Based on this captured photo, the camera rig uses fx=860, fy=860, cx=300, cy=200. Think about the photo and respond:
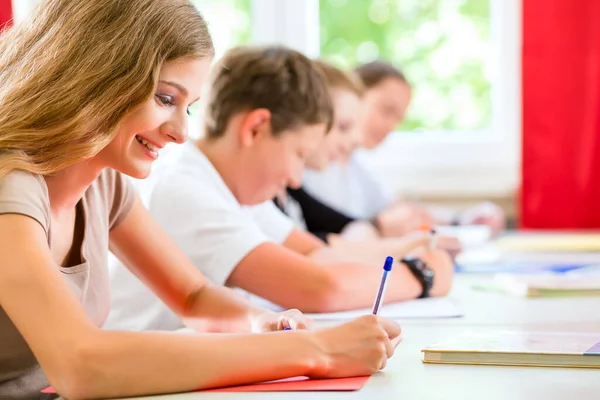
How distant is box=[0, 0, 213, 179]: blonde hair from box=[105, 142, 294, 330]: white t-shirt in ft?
1.57

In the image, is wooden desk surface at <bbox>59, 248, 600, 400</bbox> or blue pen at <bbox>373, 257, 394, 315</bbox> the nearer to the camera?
wooden desk surface at <bbox>59, 248, 600, 400</bbox>

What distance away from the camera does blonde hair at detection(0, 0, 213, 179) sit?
3.43 ft

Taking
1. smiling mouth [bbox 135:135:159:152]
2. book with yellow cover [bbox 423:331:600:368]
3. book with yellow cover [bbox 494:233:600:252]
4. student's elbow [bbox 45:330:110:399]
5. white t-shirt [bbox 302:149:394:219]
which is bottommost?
book with yellow cover [bbox 494:233:600:252]

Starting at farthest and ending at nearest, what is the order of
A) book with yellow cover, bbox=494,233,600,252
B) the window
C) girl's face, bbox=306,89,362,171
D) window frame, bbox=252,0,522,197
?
1. the window
2. window frame, bbox=252,0,522,197
3. book with yellow cover, bbox=494,233,600,252
4. girl's face, bbox=306,89,362,171

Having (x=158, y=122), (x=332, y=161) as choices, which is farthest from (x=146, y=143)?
(x=332, y=161)

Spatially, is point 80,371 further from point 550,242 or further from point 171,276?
point 550,242

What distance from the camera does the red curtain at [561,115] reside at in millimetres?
3207

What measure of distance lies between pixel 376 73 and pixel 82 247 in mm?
2146

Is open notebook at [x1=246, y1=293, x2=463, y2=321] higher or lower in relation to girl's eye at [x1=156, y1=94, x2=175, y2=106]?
lower

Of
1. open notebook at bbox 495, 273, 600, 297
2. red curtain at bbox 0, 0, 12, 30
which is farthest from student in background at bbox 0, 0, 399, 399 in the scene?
red curtain at bbox 0, 0, 12, 30

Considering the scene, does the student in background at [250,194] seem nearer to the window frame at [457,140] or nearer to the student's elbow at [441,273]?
the student's elbow at [441,273]

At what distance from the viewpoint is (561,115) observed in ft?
10.7

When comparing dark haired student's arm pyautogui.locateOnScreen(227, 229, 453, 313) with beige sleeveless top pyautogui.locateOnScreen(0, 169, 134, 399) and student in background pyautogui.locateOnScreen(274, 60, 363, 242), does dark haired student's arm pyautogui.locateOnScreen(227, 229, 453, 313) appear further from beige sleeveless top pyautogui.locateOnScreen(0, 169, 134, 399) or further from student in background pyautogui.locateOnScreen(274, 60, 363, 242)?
student in background pyautogui.locateOnScreen(274, 60, 363, 242)

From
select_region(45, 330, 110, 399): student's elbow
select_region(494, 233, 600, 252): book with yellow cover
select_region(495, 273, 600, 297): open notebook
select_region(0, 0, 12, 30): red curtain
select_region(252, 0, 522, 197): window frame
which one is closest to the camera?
select_region(45, 330, 110, 399): student's elbow
